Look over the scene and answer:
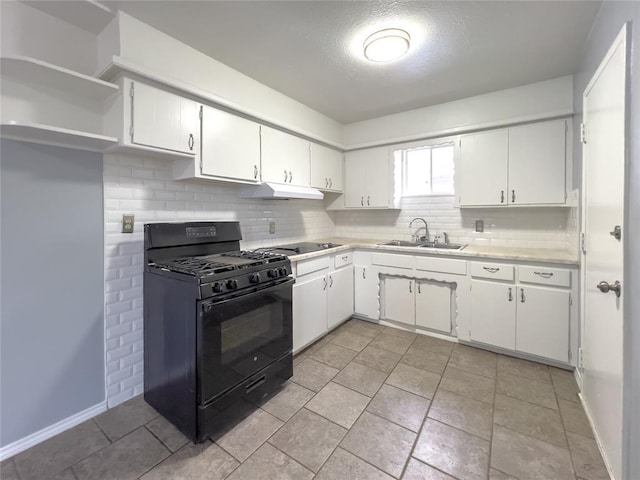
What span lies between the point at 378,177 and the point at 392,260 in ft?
3.76

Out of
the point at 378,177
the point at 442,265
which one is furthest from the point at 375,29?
the point at 442,265

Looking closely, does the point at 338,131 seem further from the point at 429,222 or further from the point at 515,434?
the point at 515,434

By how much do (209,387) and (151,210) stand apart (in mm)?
1338

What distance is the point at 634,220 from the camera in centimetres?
120

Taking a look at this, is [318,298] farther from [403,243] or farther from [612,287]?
[612,287]

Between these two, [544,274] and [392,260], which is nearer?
[544,274]

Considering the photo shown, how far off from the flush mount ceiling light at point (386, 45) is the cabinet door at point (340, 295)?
6.51 ft

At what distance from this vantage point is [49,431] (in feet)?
5.57

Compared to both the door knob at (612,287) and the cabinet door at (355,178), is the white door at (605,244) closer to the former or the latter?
the door knob at (612,287)

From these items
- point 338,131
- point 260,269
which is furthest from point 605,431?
point 338,131

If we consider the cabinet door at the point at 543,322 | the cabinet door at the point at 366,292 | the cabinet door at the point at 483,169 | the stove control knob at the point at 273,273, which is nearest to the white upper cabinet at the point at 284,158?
the stove control knob at the point at 273,273

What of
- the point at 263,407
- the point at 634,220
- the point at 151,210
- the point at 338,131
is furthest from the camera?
the point at 338,131

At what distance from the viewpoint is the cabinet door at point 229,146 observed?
218cm

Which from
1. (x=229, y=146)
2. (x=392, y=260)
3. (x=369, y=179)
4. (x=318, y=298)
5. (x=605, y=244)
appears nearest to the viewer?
(x=605, y=244)
